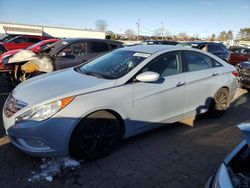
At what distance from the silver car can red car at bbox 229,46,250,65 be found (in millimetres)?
10797

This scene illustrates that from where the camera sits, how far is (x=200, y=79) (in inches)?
169

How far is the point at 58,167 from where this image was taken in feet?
9.96

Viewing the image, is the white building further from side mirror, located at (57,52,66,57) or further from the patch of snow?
the patch of snow

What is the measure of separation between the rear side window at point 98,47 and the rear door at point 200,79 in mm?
4081

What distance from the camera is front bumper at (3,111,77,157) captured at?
275 centimetres

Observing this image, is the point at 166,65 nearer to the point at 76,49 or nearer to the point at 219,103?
the point at 219,103

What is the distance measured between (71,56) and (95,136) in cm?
431

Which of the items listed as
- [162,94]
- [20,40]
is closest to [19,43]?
[20,40]

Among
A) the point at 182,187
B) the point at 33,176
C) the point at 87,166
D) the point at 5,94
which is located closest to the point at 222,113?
the point at 182,187

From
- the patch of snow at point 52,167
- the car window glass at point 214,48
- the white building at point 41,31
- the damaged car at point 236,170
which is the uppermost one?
the white building at point 41,31

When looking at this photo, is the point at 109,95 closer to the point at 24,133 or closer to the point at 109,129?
the point at 109,129

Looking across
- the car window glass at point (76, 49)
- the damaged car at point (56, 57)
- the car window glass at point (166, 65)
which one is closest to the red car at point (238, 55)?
the damaged car at point (56, 57)

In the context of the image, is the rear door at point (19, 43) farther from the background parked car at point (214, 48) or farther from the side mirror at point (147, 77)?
the side mirror at point (147, 77)

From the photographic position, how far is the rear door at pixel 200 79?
4.18 m
